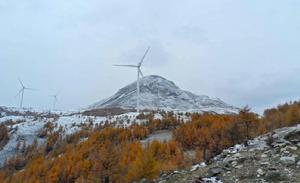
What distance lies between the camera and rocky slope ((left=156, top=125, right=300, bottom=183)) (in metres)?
15.3

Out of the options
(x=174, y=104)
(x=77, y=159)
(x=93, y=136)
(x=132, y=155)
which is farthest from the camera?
(x=174, y=104)

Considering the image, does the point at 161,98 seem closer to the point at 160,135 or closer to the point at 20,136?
the point at 20,136

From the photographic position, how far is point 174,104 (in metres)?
160

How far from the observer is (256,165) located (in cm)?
1666

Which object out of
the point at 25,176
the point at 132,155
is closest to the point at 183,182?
the point at 132,155

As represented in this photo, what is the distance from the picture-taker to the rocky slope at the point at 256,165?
15289 millimetres

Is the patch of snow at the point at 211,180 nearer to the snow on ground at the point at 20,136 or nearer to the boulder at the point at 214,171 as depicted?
the boulder at the point at 214,171

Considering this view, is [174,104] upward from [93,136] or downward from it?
upward

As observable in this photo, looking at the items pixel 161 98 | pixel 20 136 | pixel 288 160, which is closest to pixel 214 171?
pixel 288 160

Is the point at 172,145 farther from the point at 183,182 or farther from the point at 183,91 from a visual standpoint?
the point at 183,91

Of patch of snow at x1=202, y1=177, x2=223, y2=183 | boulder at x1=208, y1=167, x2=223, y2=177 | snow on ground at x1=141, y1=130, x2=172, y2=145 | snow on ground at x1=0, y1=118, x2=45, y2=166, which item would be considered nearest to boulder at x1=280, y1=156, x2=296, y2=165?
boulder at x1=208, y1=167, x2=223, y2=177

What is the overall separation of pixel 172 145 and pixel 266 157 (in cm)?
1806

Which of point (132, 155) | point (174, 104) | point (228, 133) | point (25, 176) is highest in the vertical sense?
point (174, 104)

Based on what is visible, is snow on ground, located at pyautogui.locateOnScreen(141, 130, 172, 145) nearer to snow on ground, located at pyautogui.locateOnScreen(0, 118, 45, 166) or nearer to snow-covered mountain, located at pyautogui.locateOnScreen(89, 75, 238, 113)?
snow on ground, located at pyautogui.locateOnScreen(0, 118, 45, 166)
